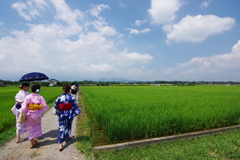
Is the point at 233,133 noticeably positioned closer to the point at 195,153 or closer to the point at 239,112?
the point at 239,112

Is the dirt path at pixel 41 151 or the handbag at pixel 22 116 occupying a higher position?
the handbag at pixel 22 116

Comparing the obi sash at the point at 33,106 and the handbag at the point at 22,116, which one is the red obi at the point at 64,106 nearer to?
the obi sash at the point at 33,106

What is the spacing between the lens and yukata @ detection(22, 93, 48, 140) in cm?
311

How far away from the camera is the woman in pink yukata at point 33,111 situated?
3110 millimetres

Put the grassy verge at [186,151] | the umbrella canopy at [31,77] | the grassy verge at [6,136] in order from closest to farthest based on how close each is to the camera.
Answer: the grassy verge at [186,151] → the grassy verge at [6,136] → the umbrella canopy at [31,77]

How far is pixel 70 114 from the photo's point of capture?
10.5 feet

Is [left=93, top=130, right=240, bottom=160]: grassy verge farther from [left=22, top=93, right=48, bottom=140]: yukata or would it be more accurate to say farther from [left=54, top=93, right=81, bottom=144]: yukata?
[left=22, top=93, right=48, bottom=140]: yukata

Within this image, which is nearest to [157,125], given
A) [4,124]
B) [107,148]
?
[107,148]

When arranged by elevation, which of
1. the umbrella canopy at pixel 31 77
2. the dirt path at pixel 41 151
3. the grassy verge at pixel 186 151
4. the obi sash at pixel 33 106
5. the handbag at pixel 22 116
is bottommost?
the dirt path at pixel 41 151

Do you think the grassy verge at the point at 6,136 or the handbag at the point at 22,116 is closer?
the handbag at the point at 22,116

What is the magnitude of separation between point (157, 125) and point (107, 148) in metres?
1.58

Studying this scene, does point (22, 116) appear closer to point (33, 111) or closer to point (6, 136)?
point (33, 111)

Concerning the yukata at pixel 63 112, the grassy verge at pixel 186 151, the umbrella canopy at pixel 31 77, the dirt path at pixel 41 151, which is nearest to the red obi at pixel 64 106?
the yukata at pixel 63 112

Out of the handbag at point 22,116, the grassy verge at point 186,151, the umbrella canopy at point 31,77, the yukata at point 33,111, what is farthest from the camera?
the umbrella canopy at point 31,77
